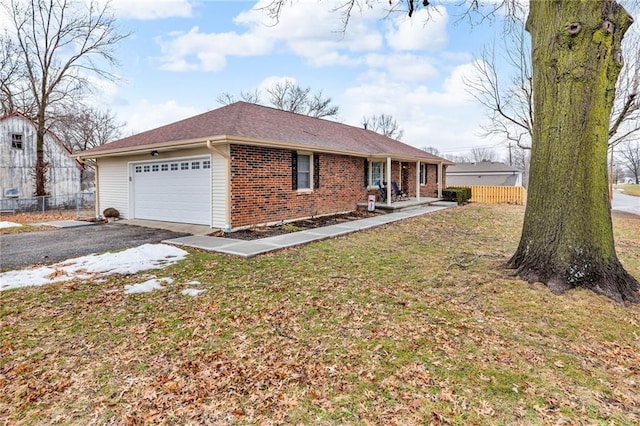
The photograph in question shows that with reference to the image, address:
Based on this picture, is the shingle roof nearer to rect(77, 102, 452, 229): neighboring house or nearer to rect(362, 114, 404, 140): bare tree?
rect(77, 102, 452, 229): neighboring house

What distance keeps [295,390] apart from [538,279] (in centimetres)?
398

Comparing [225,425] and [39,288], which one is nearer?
[225,425]

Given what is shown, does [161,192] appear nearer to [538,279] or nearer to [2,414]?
[2,414]

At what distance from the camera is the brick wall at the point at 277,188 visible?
31.7 ft

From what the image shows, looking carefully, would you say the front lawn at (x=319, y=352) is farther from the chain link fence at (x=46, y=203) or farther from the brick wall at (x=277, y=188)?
the chain link fence at (x=46, y=203)

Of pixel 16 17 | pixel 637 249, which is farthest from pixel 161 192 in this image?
pixel 16 17

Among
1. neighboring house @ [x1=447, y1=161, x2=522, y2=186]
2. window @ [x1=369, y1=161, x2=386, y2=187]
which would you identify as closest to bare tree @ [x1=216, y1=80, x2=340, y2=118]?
neighboring house @ [x1=447, y1=161, x2=522, y2=186]

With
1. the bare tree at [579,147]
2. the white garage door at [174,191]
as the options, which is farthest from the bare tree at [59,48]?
the bare tree at [579,147]

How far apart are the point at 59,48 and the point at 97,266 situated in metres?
19.3

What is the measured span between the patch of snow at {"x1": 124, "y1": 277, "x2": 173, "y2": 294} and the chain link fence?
44.4ft

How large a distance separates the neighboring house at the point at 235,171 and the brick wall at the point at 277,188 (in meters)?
0.03

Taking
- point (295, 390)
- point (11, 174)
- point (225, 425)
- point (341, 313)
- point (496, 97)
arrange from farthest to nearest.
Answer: point (11, 174)
point (496, 97)
point (341, 313)
point (295, 390)
point (225, 425)

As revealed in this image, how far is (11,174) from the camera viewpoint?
19.0 m

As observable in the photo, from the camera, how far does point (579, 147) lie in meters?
4.80
